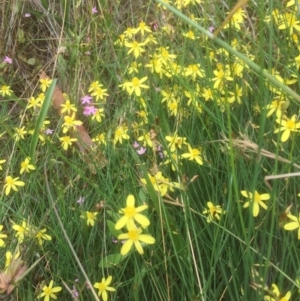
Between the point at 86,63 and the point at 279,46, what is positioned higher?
the point at 279,46

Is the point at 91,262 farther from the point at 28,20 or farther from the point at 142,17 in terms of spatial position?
the point at 28,20

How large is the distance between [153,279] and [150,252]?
→ 54 millimetres

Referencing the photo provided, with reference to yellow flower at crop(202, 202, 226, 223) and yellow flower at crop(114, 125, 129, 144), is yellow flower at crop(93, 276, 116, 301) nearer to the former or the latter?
yellow flower at crop(202, 202, 226, 223)

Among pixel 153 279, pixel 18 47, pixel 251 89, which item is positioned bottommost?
pixel 18 47

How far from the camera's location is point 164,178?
3.28 ft

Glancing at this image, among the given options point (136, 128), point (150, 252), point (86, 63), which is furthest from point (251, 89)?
point (86, 63)

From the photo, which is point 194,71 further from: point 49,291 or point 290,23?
point 49,291

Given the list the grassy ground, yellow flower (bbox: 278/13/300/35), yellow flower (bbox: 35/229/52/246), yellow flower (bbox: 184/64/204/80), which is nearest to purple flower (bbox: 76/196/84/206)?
the grassy ground

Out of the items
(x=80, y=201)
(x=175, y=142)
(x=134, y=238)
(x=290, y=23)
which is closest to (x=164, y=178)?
(x=175, y=142)

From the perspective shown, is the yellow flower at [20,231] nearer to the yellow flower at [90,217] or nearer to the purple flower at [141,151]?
the yellow flower at [90,217]

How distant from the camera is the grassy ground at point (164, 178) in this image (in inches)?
32.4

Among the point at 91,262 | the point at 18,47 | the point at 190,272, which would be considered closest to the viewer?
the point at 190,272

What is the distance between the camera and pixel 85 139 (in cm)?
143

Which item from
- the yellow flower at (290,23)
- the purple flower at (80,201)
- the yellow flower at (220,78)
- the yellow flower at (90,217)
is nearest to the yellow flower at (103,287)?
the yellow flower at (90,217)
